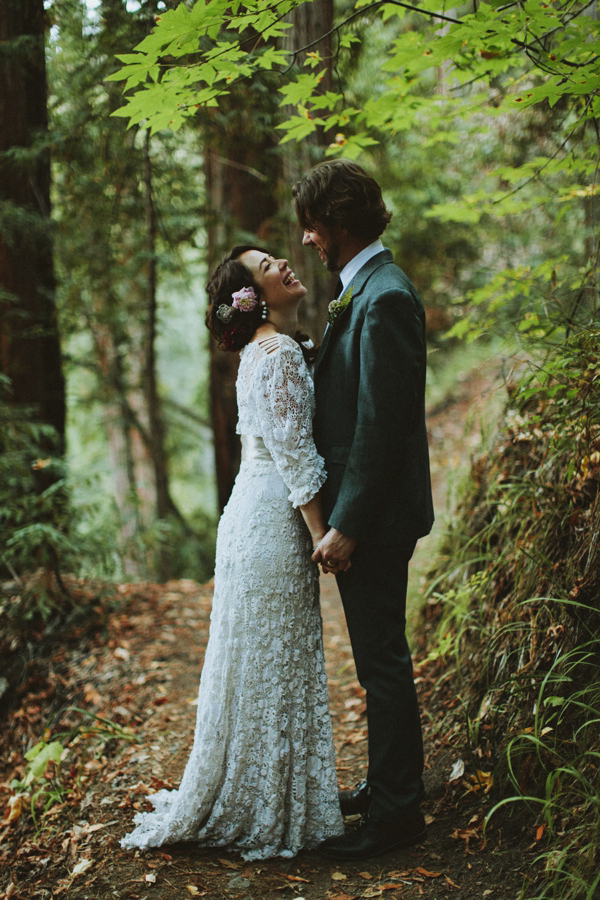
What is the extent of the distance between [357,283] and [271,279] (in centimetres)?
35

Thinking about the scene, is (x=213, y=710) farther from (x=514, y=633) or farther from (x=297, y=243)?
(x=297, y=243)

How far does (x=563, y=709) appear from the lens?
207 centimetres

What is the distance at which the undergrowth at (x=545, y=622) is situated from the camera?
1966 millimetres

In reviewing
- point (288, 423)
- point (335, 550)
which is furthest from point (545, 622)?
point (288, 423)

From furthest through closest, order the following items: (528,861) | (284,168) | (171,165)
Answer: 1. (171,165)
2. (284,168)
3. (528,861)

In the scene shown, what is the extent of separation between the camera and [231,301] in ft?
8.05

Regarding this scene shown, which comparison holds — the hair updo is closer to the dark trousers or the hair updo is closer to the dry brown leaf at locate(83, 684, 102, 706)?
the dark trousers

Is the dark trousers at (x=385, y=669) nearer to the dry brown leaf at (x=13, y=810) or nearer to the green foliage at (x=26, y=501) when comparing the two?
the dry brown leaf at (x=13, y=810)

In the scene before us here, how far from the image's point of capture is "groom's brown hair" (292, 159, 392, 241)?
7.36 ft

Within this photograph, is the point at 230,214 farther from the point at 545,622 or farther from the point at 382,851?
the point at 382,851

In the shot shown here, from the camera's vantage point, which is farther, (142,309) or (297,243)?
(142,309)

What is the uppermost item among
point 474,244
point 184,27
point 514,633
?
point 474,244

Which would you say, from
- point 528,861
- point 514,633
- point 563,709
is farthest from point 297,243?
point 528,861

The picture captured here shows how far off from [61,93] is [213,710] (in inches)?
193
